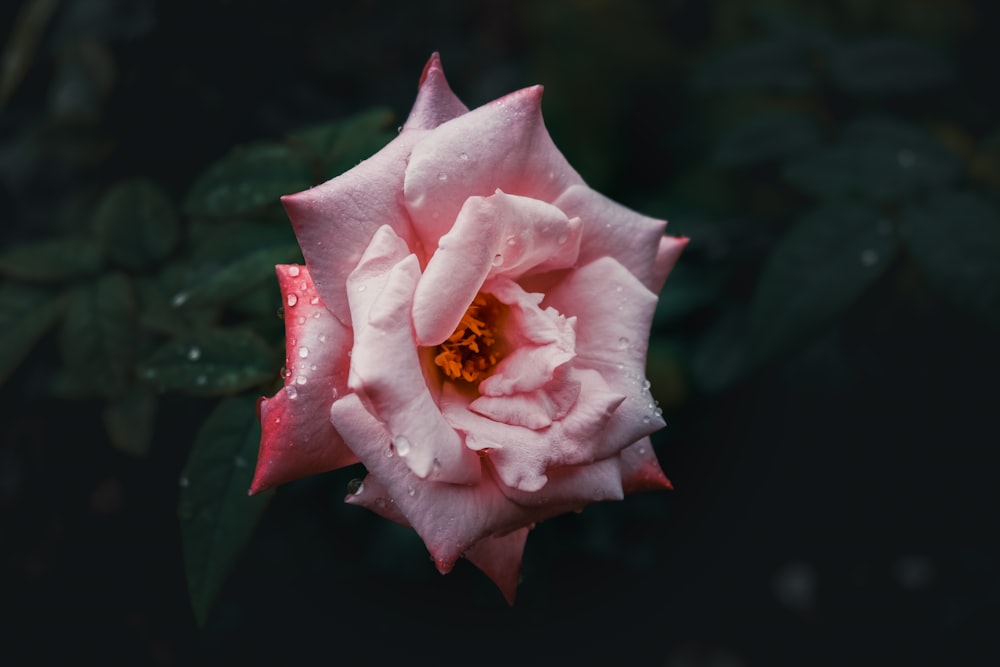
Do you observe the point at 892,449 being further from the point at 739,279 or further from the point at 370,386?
the point at 370,386

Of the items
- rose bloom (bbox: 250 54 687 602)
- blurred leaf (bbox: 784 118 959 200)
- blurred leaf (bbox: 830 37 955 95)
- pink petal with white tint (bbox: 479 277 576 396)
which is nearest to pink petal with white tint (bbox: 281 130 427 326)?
rose bloom (bbox: 250 54 687 602)

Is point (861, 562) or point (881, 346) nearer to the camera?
point (881, 346)

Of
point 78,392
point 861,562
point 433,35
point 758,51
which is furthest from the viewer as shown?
point 861,562

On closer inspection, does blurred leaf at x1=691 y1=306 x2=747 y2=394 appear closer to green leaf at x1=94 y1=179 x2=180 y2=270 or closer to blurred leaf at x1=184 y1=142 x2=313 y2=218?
blurred leaf at x1=184 y1=142 x2=313 y2=218

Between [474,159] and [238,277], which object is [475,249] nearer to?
[474,159]

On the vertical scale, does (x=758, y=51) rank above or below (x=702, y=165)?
above

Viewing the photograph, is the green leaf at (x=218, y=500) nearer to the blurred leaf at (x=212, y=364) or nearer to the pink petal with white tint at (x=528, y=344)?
the blurred leaf at (x=212, y=364)

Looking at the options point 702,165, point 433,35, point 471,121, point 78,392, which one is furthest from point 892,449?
point 78,392
